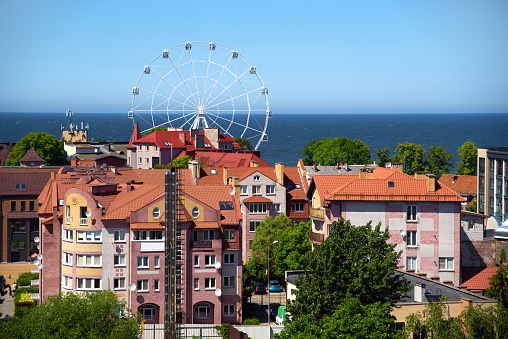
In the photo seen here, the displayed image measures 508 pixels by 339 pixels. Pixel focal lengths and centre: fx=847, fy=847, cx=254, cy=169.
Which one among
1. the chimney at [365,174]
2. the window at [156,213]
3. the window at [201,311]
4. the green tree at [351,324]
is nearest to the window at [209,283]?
the window at [201,311]

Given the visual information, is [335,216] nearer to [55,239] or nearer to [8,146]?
[55,239]

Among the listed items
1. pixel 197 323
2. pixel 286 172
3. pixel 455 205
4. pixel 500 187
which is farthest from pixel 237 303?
pixel 500 187

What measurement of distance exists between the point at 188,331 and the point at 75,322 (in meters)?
11.3

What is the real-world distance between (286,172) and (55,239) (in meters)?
36.7

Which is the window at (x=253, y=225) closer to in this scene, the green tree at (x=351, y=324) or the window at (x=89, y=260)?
the window at (x=89, y=260)

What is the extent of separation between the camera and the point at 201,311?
62.3 metres

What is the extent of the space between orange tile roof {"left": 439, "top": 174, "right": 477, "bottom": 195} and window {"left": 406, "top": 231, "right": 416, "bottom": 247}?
54.2 metres

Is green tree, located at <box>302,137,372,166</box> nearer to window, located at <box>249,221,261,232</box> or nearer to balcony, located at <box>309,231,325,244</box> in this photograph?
window, located at <box>249,221,261,232</box>

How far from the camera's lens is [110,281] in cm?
6234

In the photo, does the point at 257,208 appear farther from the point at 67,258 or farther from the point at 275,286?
the point at 67,258

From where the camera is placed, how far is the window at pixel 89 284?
62.3 meters

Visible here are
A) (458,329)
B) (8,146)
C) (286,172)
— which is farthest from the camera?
(8,146)

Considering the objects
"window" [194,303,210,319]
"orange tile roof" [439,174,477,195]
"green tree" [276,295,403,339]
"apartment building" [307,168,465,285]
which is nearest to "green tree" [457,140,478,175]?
"orange tile roof" [439,174,477,195]

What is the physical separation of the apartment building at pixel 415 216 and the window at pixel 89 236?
61.4 feet
